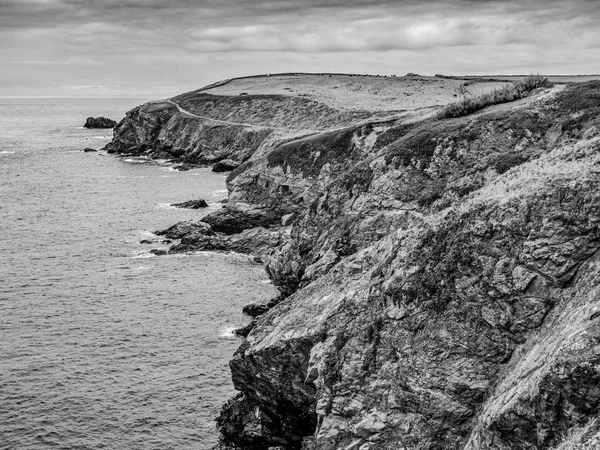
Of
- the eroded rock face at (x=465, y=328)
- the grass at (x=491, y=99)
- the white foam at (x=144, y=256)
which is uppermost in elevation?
the grass at (x=491, y=99)

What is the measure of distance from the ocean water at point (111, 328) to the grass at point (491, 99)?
83.6 ft

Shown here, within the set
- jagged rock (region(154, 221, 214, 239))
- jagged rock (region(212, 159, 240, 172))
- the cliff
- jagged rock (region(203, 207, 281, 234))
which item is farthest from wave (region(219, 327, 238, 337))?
jagged rock (region(212, 159, 240, 172))

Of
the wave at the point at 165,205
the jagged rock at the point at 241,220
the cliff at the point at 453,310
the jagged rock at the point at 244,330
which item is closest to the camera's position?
the cliff at the point at 453,310

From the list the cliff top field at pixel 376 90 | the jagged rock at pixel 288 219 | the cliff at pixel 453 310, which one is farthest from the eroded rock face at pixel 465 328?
the cliff top field at pixel 376 90

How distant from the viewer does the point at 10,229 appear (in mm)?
94000

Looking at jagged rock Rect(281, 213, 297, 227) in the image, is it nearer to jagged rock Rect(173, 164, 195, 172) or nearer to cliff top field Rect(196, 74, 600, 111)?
cliff top field Rect(196, 74, 600, 111)

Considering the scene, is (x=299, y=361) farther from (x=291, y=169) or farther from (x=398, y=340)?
(x=291, y=169)

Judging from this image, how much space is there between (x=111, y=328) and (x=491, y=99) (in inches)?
1509

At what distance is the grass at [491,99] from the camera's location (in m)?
52.7

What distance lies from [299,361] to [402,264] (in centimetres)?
756

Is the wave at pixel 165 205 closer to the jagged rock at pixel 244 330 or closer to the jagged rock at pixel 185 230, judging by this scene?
the jagged rock at pixel 185 230

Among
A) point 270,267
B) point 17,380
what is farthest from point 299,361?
point 17,380

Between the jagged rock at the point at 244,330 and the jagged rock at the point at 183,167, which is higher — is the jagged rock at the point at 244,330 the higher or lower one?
the lower one

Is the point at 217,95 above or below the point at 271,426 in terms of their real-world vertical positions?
above
